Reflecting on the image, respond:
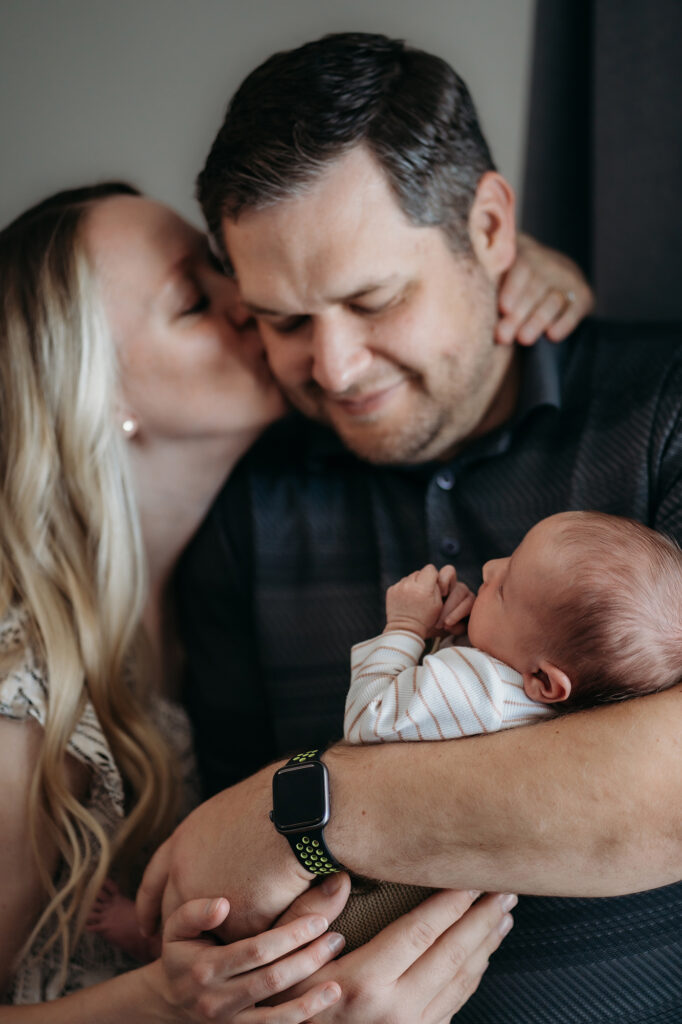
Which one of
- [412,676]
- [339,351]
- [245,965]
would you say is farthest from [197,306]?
[245,965]

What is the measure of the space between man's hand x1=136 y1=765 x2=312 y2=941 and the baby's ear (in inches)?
14.1

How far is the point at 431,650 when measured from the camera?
1167 millimetres

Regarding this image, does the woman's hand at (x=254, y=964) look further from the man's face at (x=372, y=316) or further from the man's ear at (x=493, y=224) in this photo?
the man's ear at (x=493, y=224)

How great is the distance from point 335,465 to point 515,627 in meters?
0.71

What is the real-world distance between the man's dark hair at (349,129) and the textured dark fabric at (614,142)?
0.42 m

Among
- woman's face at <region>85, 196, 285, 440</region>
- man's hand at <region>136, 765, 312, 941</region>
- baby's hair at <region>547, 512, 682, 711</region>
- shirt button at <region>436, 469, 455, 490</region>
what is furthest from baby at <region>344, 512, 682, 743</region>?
woman's face at <region>85, 196, 285, 440</region>

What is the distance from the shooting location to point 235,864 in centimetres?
108

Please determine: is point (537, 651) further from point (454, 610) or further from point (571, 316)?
point (571, 316)

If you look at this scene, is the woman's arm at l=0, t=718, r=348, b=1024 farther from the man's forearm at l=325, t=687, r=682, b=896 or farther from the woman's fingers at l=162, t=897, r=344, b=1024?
the man's forearm at l=325, t=687, r=682, b=896

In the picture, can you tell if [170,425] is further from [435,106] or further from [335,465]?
[435,106]

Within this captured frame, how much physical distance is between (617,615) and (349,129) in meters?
0.83

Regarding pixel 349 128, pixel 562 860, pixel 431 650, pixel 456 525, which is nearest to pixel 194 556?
pixel 456 525

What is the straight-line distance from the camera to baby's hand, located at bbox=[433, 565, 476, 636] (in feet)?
3.68

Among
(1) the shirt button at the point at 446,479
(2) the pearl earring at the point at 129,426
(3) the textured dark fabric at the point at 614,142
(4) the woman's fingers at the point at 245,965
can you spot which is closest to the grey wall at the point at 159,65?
(3) the textured dark fabric at the point at 614,142
